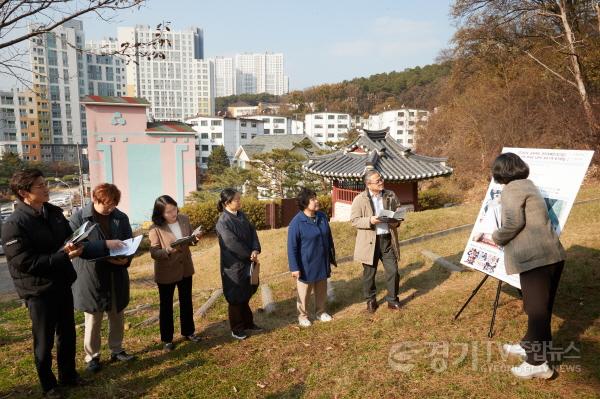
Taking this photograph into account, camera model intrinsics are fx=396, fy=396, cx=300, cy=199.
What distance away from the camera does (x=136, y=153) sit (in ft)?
89.0

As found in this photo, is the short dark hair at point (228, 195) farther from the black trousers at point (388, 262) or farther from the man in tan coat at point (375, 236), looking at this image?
the black trousers at point (388, 262)

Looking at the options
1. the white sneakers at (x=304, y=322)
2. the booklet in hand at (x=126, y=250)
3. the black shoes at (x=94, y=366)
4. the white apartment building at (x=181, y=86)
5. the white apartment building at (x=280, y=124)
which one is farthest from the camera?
the white apartment building at (x=181, y=86)

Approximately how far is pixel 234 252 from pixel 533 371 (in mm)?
3005

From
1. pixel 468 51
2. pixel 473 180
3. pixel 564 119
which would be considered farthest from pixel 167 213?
pixel 468 51

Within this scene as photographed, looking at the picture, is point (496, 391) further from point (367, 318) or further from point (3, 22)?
point (3, 22)

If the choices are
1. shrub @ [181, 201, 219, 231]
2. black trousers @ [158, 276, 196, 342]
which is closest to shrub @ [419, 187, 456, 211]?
shrub @ [181, 201, 219, 231]

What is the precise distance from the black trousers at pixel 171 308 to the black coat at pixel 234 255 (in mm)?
425

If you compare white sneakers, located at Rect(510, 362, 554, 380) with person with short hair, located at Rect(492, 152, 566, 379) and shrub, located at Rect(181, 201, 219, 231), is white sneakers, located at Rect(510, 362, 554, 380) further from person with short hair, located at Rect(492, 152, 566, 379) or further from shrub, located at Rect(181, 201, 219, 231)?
shrub, located at Rect(181, 201, 219, 231)

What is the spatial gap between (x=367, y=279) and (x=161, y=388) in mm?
2706

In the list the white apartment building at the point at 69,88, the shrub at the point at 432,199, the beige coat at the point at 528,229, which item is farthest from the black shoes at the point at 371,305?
the white apartment building at the point at 69,88

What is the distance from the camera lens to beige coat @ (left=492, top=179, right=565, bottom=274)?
3.14 meters

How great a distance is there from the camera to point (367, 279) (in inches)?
201

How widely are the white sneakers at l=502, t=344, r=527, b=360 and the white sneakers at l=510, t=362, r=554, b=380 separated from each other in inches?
10.5

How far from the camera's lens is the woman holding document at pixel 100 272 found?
3682 mm
